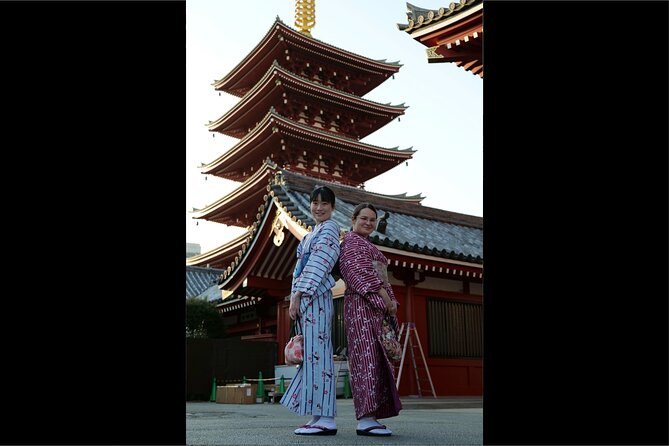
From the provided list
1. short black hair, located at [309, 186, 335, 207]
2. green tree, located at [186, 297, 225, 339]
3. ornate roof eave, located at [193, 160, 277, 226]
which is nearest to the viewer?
short black hair, located at [309, 186, 335, 207]

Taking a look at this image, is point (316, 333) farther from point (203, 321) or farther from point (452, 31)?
point (203, 321)

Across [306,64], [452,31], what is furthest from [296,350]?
[306,64]

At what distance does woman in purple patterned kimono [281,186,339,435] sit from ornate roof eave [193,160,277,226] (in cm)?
1594

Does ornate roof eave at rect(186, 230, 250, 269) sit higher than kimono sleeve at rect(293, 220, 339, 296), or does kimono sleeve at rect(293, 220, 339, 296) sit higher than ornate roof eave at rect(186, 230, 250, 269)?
ornate roof eave at rect(186, 230, 250, 269)

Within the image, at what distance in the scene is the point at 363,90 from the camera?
87.7 ft

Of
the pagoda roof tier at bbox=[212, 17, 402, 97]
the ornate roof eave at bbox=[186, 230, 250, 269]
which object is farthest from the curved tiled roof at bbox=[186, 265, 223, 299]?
the pagoda roof tier at bbox=[212, 17, 402, 97]

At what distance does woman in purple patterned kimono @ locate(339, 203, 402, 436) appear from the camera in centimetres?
390

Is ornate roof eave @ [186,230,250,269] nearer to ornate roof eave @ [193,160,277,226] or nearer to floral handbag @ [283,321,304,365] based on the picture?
ornate roof eave @ [193,160,277,226]

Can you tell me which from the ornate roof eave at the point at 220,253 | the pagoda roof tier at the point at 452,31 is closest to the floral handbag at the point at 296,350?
the pagoda roof tier at the point at 452,31

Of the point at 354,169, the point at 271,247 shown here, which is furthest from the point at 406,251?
the point at 354,169

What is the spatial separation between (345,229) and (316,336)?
6579mm

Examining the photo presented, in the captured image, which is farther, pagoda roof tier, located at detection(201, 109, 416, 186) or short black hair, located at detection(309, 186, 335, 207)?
pagoda roof tier, located at detection(201, 109, 416, 186)
